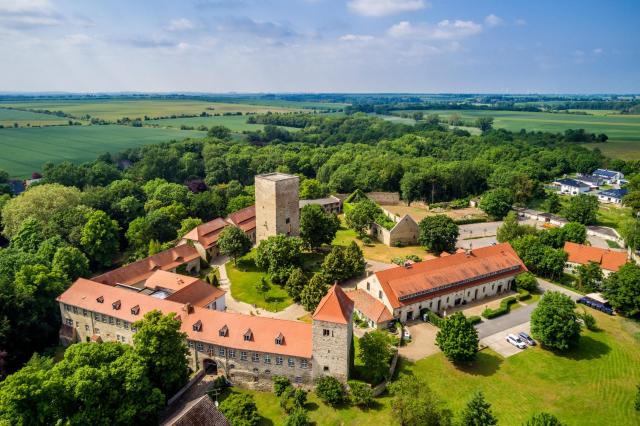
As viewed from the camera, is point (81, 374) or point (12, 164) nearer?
point (81, 374)

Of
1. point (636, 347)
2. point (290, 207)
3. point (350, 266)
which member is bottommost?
point (636, 347)

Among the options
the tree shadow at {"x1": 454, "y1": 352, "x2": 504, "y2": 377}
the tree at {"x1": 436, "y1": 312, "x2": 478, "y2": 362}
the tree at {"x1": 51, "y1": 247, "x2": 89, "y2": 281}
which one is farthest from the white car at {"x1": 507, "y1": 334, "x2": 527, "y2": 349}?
the tree at {"x1": 51, "y1": 247, "x2": 89, "y2": 281}

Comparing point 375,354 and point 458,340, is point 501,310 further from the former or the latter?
point 375,354

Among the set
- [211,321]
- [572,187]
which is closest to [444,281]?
[211,321]

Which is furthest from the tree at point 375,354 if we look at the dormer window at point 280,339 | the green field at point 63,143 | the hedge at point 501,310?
the green field at point 63,143

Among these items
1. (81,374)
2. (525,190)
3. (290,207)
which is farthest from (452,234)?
(81,374)

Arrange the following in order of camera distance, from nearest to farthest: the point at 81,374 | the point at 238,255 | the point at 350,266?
the point at 81,374 → the point at 350,266 → the point at 238,255

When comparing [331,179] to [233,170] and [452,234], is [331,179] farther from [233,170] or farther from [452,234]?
[452,234]
